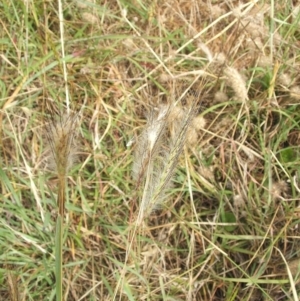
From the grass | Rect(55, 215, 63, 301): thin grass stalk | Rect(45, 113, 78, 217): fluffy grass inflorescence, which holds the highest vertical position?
Rect(45, 113, 78, 217): fluffy grass inflorescence

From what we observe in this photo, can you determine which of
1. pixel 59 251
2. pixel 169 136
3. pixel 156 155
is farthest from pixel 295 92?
pixel 59 251

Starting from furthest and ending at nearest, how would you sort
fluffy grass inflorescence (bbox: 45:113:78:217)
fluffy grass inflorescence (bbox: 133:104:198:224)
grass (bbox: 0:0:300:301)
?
grass (bbox: 0:0:300:301)
fluffy grass inflorescence (bbox: 133:104:198:224)
fluffy grass inflorescence (bbox: 45:113:78:217)

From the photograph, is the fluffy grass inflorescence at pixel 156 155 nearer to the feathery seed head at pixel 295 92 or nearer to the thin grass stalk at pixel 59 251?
the thin grass stalk at pixel 59 251

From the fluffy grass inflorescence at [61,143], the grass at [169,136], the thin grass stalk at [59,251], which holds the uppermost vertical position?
the fluffy grass inflorescence at [61,143]

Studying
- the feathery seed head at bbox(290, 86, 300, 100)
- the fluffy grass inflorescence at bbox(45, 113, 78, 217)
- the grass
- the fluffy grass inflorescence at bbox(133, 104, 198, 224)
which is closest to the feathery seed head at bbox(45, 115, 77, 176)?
→ the fluffy grass inflorescence at bbox(45, 113, 78, 217)

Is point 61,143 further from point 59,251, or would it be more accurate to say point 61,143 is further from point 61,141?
point 59,251

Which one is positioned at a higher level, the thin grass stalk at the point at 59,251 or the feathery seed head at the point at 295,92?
the thin grass stalk at the point at 59,251

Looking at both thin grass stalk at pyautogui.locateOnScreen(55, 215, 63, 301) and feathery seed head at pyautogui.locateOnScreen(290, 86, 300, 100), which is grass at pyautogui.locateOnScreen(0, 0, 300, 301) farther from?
thin grass stalk at pyautogui.locateOnScreen(55, 215, 63, 301)

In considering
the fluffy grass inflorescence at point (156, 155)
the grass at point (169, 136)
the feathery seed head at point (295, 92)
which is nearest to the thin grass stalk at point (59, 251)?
the fluffy grass inflorescence at point (156, 155)
